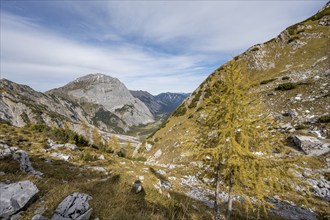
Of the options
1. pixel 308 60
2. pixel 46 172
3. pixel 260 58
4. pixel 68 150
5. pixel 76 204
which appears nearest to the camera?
pixel 76 204

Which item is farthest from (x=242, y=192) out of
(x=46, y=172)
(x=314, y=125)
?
(x=314, y=125)

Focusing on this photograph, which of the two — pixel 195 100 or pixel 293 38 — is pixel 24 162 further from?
pixel 293 38

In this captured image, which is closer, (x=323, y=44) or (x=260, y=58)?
(x=323, y=44)

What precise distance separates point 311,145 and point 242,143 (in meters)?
16.6

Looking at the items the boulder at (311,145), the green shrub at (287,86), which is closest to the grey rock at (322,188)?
the boulder at (311,145)

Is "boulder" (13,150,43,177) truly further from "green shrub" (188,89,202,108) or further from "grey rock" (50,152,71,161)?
"green shrub" (188,89,202,108)

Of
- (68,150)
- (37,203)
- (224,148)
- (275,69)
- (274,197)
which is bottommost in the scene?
(274,197)

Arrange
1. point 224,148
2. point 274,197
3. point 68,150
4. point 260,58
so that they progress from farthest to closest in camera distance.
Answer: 1. point 260,58
2. point 68,150
3. point 274,197
4. point 224,148

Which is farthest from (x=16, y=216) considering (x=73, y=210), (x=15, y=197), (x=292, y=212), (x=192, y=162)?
(x=192, y=162)

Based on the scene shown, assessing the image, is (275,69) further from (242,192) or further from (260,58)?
(242,192)

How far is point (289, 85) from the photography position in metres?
31.1

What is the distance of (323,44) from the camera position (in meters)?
40.8

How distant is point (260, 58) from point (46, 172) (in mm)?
49947

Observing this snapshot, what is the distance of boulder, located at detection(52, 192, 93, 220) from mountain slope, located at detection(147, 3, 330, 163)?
17.2ft
